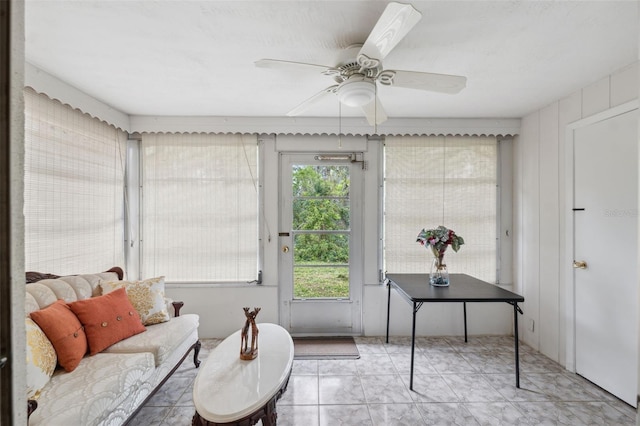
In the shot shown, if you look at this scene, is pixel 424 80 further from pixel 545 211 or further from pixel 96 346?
pixel 96 346

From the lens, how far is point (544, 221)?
2848mm

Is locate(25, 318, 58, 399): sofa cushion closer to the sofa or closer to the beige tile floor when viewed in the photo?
the sofa

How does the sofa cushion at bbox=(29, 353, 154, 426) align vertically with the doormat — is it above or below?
above

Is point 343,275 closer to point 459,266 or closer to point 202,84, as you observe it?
point 459,266

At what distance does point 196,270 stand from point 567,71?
3898mm

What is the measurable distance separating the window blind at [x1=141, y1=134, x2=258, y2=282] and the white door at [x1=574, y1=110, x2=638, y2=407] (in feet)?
10.3

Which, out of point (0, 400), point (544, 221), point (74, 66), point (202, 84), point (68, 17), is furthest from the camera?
point (544, 221)

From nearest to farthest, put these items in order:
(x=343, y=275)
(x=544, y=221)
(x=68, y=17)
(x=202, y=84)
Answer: (x=68, y=17) → (x=202, y=84) → (x=544, y=221) → (x=343, y=275)

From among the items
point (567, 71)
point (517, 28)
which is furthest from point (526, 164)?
point (517, 28)

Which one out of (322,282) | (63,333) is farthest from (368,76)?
(63,333)

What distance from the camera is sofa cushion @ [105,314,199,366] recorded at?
6.49 ft

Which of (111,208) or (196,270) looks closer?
(111,208)

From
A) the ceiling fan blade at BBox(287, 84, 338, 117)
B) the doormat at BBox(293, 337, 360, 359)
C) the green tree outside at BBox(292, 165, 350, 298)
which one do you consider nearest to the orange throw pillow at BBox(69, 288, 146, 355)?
the doormat at BBox(293, 337, 360, 359)

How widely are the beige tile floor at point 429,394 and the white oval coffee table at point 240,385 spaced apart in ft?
1.62
